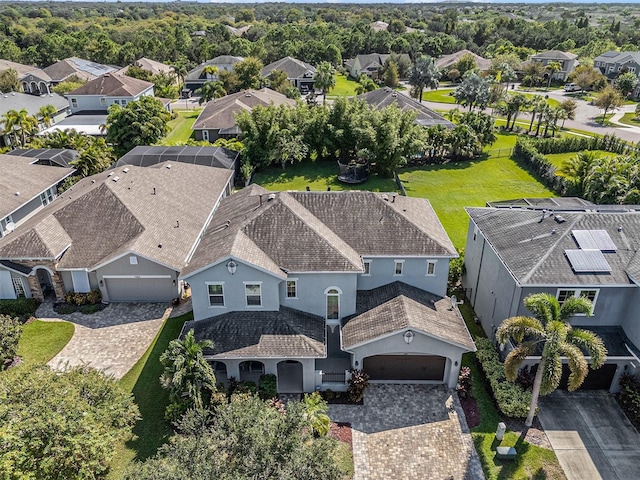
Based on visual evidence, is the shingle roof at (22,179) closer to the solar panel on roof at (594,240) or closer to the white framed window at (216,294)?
the white framed window at (216,294)

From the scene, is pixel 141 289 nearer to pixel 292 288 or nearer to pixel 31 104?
pixel 292 288

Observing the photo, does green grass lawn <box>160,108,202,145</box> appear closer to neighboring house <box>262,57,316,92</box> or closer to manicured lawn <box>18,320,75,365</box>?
neighboring house <box>262,57,316,92</box>

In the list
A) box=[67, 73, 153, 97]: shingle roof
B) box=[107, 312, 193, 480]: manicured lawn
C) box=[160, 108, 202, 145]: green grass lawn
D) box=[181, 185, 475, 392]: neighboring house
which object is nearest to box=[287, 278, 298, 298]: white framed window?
box=[181, 185, 475, 392]: neighboring house

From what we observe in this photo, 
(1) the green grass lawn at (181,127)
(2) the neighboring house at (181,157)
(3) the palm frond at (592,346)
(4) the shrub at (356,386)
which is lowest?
(1) the green grass lawn at (181,127)

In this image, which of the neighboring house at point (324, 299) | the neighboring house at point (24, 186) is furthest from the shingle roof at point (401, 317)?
the neighboring house at point (24, 186)

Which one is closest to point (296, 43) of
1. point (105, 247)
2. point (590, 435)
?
point (105, 247)

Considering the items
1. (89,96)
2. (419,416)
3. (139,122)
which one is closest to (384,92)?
(139,122)
